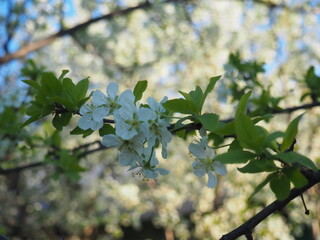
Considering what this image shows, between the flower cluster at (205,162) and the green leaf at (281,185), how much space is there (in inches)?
5.5

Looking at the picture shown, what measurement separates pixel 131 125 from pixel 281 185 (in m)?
0.32

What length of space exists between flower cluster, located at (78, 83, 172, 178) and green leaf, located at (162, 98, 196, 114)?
0.03 m

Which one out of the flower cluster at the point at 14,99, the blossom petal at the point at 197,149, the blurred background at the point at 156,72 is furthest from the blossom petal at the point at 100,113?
the blurred background at the point at 156,72

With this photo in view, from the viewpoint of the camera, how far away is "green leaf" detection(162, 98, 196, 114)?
2.58 ft

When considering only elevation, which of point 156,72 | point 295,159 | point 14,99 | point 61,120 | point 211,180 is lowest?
point 156,72

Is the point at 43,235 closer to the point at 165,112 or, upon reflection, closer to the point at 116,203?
the point at 116,203

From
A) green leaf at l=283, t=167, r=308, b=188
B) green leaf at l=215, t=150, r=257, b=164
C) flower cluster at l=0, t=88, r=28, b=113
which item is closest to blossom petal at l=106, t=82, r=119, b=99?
green leaf at l=215, t=150, r=257, b=164

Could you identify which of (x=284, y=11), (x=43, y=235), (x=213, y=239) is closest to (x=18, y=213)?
(x=43, y=235)

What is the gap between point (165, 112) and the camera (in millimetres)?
831

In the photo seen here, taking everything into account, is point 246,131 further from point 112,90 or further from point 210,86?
point 112,90

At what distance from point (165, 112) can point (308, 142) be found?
474 cm

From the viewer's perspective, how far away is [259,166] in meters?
0.66

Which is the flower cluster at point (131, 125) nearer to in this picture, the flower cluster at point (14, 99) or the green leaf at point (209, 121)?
the green leaf at point (209, 121)

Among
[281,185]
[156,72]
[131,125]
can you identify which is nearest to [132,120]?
[131,125]
